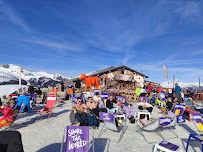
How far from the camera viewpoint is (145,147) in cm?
387

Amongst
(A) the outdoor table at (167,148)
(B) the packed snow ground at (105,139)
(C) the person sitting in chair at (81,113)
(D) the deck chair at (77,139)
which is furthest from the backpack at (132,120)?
(D) the deck chair at (77,139)

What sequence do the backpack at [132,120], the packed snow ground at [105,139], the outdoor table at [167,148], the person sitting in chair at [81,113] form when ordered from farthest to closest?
the backpack at [132,120] < the person sitting in chair at [81,113] < the packed snow ground at [105,139] < the outdoor table at [167,148]

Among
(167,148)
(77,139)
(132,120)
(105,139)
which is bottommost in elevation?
(105,139)

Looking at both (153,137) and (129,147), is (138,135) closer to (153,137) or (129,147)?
(153,137)

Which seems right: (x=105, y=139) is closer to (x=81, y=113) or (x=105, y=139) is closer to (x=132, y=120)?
(x=81, y=113)

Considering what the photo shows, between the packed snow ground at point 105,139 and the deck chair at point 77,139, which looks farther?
the packed snow ground at point 105,139

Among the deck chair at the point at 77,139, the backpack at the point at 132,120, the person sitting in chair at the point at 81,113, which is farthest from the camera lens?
the backpack at the point at 132,120

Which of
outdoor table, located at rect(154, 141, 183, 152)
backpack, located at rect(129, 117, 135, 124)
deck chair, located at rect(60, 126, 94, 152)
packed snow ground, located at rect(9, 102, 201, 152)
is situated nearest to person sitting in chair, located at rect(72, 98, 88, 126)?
packed snow ground, located at rect(9, 102, 201, 152)

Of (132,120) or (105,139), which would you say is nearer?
(105,139)

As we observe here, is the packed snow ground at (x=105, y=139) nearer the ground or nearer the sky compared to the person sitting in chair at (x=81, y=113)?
nearer the ground

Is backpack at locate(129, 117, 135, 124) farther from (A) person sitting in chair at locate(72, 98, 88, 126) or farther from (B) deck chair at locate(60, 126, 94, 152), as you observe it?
(B) deck chair at locate(60, 126, 94, 152)

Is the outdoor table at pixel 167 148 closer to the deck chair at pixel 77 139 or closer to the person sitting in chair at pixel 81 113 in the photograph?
the deck chair at pixel 77 139

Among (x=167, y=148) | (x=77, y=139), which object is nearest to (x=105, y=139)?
(x=77, y=139)

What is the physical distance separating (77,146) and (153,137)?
2888 mm
